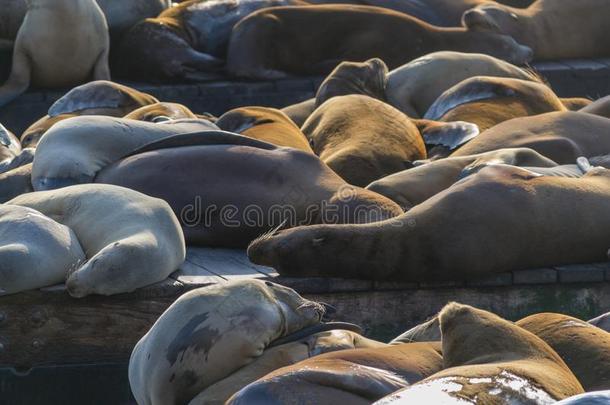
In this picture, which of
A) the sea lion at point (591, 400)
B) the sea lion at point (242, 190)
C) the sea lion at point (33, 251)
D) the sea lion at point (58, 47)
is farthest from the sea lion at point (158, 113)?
the sea lion at point (591, 400)

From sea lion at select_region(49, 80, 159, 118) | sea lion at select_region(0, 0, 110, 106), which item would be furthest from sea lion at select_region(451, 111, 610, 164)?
sea lion at select_region(0, 0, 110, 106)

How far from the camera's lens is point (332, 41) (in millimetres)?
11773

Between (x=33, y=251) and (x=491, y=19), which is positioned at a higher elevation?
(x=33, y=251)

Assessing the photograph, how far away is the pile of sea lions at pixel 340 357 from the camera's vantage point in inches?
133

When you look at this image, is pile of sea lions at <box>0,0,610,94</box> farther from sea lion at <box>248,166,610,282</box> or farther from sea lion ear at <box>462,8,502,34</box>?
sea lion at <box>248,166,610,282</box>

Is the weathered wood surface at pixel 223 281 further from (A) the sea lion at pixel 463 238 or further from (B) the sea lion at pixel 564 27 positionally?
(B) the sea lion at pixel 564 27

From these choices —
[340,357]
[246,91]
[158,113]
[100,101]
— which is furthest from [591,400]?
[246,91]

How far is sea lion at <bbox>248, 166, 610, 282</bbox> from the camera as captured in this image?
18.9ft

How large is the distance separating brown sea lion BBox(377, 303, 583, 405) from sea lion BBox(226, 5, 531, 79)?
781 centimetres

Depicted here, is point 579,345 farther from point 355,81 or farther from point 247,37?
point 247,37

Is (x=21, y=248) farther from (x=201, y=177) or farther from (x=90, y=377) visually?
(x=201, y=177)

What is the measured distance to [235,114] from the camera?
793 centimetres

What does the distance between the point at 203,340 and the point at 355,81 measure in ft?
17.4

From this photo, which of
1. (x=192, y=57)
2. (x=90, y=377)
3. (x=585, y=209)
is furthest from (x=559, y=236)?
(x=192, y=57)
